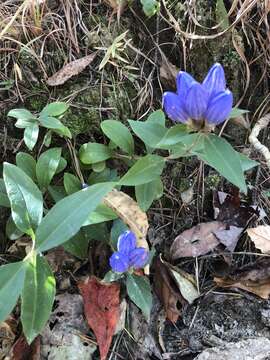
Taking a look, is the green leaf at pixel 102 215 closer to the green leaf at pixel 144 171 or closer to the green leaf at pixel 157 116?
the green leaf at pixel 144 171

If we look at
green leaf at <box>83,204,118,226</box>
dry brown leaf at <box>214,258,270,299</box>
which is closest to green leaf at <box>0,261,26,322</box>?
green leaf at <box>83,204,118,226</box>

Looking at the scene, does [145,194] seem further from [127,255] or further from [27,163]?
[27,163]

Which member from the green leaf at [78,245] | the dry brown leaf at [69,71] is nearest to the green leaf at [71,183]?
the green leaf at [78,245]

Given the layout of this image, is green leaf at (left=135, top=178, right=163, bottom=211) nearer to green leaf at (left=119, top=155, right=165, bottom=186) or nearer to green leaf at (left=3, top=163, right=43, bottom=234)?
green leaf at (left=119, top=155, right=165, bottom=186)

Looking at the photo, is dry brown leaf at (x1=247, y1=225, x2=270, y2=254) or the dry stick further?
the dry stick

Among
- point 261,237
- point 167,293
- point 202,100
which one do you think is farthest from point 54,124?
point 261,237
